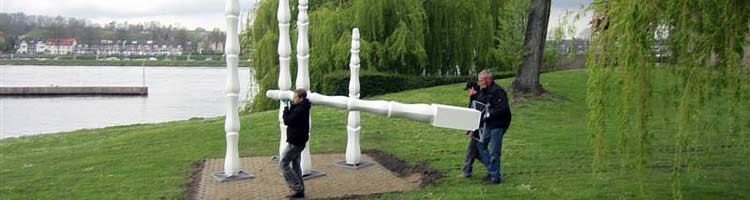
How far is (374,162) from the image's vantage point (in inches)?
516

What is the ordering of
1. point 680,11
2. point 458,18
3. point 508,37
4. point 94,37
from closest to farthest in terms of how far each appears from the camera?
point 680,11 < point 458,18 < point 508,37 < point 94,37

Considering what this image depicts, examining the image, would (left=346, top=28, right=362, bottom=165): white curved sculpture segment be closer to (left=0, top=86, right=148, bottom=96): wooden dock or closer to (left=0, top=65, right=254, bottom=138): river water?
(left=0, top=65, right=254, bottom=138): river water

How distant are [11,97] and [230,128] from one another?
5919cm

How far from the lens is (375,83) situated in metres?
26.8

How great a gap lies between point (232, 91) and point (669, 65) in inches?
258

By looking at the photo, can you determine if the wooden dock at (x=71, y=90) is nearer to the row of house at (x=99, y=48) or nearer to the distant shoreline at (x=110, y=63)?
the row of house at (x=99, y=48)

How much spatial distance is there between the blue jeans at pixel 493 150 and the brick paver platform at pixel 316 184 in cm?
108

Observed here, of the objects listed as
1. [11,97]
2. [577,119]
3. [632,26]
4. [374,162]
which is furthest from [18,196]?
[11,97]

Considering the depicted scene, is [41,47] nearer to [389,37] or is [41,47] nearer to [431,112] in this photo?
[389,37]

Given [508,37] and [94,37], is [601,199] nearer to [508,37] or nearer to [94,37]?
[508,37]

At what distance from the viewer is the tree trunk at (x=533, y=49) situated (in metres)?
21.0

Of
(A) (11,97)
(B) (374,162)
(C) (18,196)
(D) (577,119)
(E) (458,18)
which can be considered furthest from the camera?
(A) (11,97)

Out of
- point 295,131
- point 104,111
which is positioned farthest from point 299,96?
point 104,111

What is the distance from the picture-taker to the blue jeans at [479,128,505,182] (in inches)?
392
